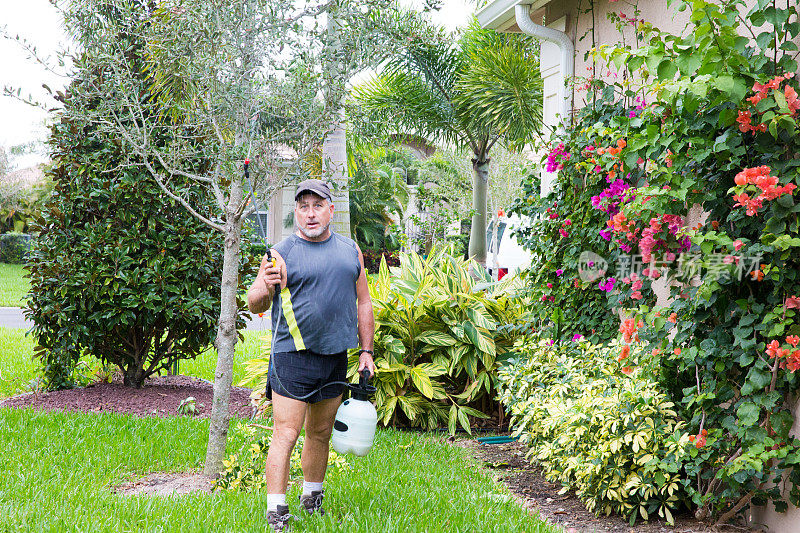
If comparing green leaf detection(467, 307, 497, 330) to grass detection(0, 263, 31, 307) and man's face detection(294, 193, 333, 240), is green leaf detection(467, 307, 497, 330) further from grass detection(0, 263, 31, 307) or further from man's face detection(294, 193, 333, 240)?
grass detection(0, 263, 31, 307)

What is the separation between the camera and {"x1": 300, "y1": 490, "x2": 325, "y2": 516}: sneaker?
3523 millimetres

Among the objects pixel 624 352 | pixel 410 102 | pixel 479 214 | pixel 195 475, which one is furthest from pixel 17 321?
pixel 624 352

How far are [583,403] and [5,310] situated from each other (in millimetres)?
15498

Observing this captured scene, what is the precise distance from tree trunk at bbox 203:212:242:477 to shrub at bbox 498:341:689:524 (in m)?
2.00

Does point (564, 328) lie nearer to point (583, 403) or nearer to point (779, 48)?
point (583, 403)

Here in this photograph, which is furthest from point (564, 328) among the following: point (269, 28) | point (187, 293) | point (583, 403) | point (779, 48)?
point (187, 293)

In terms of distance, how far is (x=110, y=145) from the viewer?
6.29 metres

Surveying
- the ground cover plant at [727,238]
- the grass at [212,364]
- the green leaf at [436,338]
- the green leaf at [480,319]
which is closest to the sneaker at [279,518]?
the ground cover plant at [727,238]

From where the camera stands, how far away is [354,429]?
345cm

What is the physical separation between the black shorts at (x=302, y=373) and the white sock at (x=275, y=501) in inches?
18.6

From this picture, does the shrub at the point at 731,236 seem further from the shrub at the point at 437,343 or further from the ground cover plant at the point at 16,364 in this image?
the ground cover plant at the point at 16,364

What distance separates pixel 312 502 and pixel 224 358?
3.92 feet

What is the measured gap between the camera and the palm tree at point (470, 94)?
10.6 meters

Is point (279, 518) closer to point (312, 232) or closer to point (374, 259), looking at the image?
point (312, 232)
